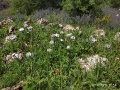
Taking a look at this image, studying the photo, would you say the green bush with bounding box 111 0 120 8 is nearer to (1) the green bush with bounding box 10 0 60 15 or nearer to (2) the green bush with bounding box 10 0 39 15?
(1) the green bush with bounding box 10 0 60 15

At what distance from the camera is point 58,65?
6.63 meters

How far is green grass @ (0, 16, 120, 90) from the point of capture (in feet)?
19.7

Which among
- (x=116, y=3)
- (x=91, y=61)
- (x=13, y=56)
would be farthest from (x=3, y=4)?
(x=91, y=61)

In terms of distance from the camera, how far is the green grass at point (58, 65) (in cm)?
600

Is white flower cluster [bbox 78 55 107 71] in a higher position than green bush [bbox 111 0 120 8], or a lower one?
higher

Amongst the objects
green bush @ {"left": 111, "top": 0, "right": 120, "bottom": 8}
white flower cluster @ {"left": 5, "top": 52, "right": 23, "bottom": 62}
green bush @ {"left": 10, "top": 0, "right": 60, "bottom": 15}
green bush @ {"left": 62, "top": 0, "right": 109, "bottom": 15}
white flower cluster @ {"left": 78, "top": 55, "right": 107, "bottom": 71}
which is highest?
white flower cluster @ {"left": 78, "top": 55, "right": 107, "bottom": 71}

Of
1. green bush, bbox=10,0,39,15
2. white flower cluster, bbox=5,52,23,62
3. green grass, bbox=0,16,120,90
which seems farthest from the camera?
green bush, bbox=10,0,39,15

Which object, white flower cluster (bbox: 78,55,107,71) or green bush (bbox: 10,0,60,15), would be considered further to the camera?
green bush (bbox: 10,0,60,15)

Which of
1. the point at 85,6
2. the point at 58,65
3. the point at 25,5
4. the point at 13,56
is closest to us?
the point at 58,65

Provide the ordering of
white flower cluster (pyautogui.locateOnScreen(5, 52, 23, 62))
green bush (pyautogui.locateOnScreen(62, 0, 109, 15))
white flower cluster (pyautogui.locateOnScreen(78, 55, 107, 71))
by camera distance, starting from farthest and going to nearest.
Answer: green bush (pyautogui.locateOnScreen(62, 0, 109, 15)) → white flower cluster (pyautogui.locateOnScreen(5, 52, 23, 62)) → white flower cluster (pyautogui.locateOnScreen(78, 55, 107, 71))

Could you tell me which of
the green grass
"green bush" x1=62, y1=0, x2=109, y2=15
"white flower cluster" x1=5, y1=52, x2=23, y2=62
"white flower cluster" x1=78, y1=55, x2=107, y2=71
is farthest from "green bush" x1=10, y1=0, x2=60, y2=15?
"white flower cluster" x1=78, y1=55, x2=107, y2=71

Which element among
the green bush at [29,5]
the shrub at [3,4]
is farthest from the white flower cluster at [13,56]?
the shrub at [3,4]

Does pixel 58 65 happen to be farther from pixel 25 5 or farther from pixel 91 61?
pixel 25 5

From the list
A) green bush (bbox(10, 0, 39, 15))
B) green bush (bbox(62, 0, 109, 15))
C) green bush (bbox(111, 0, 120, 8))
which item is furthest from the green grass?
green bush (bbox(111, 0, 120, 8))
